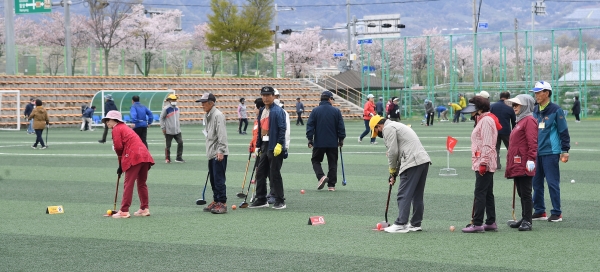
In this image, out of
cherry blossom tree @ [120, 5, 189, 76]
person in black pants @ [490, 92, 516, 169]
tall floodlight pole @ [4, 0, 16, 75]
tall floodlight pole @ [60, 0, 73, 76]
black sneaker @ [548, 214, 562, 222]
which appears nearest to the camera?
black sneaker @ [548, 214, 562, 222]

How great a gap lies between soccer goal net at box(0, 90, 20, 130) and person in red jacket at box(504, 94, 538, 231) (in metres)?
34.3

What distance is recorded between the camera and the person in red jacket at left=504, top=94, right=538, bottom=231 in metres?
10.8

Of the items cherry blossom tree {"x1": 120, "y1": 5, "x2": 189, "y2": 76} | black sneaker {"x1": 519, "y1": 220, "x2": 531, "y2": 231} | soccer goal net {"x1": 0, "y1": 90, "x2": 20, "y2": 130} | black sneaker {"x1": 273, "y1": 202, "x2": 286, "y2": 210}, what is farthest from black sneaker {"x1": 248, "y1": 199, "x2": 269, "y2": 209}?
cherry blossom tree {"x1": 120, "y1": 5, "x2": 189, "y2": 76}

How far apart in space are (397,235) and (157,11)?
Answer: 10671cm

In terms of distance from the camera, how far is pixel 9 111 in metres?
43.2

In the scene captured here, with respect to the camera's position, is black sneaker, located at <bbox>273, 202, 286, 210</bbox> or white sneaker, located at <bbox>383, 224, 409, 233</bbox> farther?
black sneaker, located at <bbox>273, 202, 286, 210</bbox>

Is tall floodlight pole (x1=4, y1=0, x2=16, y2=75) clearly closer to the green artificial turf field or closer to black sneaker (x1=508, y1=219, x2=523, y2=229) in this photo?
the green artificial turf field

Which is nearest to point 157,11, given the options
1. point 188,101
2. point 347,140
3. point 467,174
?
point 188,101

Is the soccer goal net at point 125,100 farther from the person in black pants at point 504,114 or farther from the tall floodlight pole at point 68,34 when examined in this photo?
the person in black pants at point 504,114

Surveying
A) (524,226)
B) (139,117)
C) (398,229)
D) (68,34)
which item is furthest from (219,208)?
(68,34)

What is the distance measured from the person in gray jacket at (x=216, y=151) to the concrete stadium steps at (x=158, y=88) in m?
31.7

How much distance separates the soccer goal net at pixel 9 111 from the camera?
4211 cm

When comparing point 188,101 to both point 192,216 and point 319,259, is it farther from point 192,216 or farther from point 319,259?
point 319,259

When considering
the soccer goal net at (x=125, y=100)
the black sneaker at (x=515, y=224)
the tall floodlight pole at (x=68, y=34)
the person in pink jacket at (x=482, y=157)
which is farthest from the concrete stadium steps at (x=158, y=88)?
the person in pink jacket at (x=482, y=157)
